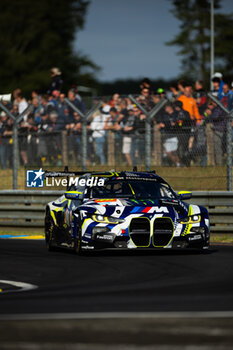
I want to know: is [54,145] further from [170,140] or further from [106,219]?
[106,219]

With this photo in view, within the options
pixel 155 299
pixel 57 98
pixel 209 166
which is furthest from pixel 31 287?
pixel 57 98

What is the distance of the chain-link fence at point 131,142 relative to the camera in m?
18.8

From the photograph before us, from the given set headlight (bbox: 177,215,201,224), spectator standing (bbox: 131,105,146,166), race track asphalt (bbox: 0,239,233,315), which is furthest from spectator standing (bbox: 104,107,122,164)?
headlight (bbox: 177,215,201,224)

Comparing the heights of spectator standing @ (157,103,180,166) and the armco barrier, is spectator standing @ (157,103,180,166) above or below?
above

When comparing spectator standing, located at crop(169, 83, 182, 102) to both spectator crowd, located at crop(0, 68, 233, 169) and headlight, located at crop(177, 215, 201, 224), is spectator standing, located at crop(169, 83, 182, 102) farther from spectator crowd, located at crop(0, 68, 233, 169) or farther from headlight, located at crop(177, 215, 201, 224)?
headlight, located at crop(177, 215, 201, 224)

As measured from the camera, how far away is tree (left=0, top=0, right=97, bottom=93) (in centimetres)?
7512

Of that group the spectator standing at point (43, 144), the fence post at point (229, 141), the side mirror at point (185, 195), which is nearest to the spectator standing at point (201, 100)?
the fence post at point (229, 141)

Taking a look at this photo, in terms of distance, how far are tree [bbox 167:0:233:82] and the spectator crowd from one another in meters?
47.4

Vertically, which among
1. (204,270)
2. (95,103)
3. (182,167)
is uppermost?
(95,103)

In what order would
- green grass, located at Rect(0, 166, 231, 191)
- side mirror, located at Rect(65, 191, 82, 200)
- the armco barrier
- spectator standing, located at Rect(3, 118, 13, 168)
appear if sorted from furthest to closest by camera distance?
spectator standing, located at Rect(3, 118, 13, 168)
green grass, located at Rect(0, 166, 231, 191)
the armco barrier
side mirror, located at Rect(65, 191, 82, 200)

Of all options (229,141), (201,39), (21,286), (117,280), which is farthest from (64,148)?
(201,39)

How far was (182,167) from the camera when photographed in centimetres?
1928

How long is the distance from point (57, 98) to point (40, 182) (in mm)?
3328

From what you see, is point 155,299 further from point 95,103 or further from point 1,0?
point 1,0
